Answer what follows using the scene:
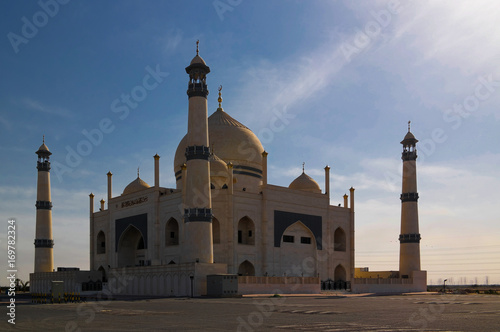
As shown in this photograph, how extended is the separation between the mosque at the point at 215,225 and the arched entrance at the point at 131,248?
0.10 meters

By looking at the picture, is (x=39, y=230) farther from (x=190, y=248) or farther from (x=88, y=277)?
(x=190, y=248)

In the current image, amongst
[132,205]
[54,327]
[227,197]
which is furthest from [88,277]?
[54,327]

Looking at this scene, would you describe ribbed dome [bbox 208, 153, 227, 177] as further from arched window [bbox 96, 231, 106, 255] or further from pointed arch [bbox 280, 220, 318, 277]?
arched window [bbox 96, 231, 106, 255]

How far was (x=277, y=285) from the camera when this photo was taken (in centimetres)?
4531

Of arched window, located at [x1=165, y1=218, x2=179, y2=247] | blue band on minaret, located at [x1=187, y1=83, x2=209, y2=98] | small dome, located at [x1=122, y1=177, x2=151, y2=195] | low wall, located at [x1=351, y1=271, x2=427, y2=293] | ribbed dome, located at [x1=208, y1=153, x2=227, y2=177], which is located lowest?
low wall, located at [x1=351, y1=271, x2=427, y2=293]

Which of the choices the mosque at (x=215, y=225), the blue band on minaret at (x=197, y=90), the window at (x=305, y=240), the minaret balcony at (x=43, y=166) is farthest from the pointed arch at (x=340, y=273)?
the minaret balcony at (x=43, y=166)

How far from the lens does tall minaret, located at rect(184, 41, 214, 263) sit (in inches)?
1671

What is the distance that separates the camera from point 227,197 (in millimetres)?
50406

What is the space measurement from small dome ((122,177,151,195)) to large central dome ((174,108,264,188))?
4628 millimetres

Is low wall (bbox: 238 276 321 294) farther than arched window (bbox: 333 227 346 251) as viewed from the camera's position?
No

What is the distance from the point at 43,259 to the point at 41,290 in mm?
3402

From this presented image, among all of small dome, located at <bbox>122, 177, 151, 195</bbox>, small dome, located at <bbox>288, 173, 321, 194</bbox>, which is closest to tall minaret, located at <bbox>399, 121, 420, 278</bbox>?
small dome, located at <bbox>288, 173, 321, 194</bbox>

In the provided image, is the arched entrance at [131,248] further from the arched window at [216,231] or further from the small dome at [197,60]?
the small dome at [197,60]

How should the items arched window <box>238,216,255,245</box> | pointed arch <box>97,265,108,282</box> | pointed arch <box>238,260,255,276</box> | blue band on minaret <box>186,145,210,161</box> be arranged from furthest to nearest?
pointed arch <box>97,265,108,282</box>
arched window <box>238,216,255,245</box>
pointed arch <box>238,260,255,276</box>
blue band on minaret <box>186,145,210,161</box>
